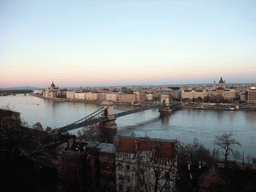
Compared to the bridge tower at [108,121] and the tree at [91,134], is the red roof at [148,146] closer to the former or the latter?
the tree at [91,134]

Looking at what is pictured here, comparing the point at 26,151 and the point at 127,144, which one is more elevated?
the point at 127,144

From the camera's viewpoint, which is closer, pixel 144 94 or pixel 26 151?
pixel 26 151

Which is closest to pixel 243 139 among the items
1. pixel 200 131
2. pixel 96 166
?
pixel 200 131

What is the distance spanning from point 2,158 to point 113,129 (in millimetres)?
7376

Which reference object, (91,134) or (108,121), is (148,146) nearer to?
(91,134)

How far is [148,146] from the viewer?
338cm

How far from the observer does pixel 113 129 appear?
1015 centimetres

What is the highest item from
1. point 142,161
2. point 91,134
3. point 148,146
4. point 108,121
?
point 148,146

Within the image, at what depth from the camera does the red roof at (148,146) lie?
3.27 meters

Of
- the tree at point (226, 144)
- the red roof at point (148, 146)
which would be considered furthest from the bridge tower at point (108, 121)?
the red roof at point (148, 146)

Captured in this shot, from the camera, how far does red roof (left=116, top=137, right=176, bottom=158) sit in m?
3.27

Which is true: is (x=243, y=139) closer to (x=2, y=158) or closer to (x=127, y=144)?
(x=127, y=144)

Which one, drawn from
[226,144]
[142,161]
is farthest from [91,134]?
[226,144]

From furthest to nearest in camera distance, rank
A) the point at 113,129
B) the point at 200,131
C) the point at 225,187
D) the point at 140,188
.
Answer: the point at 113,129
the point at 200,131
the point at 140,188
the point at 225,187
